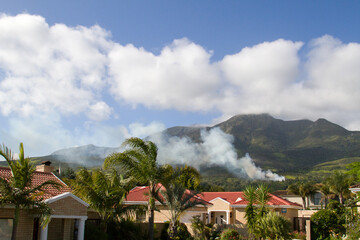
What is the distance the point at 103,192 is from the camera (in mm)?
25625

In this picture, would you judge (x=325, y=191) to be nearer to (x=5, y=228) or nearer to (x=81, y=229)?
(x=81, y=229)

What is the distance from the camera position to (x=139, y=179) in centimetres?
2703

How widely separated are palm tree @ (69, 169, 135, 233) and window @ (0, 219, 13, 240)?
17.4 feet

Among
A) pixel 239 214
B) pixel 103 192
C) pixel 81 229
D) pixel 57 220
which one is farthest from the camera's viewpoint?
pixel 239 214

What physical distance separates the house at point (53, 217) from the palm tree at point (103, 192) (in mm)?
1282

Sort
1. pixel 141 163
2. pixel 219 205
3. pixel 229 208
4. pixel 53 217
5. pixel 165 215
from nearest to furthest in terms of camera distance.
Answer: pixel 53 217 → pixel 141 163 → pixel 165 215 → pixel 229 208 → pixel 219 205

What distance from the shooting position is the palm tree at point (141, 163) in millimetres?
26844

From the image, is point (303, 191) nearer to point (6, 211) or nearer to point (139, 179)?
point (139, 179)

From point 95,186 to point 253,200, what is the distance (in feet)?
41.4

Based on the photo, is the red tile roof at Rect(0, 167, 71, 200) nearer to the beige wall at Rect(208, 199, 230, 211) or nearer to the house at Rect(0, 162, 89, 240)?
the house at Rect(0, 162, 89, 240)

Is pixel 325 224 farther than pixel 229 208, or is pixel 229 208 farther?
pixel 229 208

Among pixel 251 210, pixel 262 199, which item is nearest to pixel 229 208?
pixel 251 210

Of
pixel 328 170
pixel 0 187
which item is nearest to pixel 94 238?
pixel 0 187

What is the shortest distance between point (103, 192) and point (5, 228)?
278 inches
